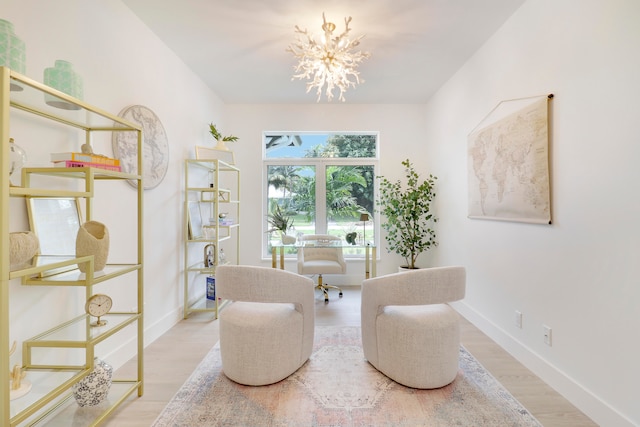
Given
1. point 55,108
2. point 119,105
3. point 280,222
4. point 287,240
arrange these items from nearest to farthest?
point 55,108, point 119,105, point 287,240, point 280,222

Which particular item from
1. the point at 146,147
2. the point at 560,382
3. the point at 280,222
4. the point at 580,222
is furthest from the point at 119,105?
the point at 560,382

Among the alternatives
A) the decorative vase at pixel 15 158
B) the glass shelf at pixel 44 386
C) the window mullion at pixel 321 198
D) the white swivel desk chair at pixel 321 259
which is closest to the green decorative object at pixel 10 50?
the decorative vase at pixel 15 158

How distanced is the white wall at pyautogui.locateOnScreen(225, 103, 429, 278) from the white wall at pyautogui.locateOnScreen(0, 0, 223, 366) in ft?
2.70

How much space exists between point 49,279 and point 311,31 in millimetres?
2582

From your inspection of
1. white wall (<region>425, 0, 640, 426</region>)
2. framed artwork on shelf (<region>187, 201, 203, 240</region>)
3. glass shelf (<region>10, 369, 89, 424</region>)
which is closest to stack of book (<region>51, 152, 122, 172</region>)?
glass shelf (<region>10, 369, 89, 424</region>)

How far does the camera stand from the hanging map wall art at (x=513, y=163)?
2.13m

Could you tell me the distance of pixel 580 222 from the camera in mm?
1830

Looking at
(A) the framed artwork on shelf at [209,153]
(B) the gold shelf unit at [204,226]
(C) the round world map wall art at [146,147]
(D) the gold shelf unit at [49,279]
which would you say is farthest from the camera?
(A) the framed artwork on shelf at [209,153]

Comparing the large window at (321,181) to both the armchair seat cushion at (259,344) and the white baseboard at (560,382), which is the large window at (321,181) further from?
the armchair seat cushion at (259,344)

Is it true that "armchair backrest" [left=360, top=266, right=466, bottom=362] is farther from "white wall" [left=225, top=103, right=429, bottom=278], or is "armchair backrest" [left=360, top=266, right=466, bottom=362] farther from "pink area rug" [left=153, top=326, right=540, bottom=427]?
"white wall" [left=225, top=103, right=429, bottom=278]

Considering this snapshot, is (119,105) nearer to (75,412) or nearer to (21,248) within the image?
(21,248)

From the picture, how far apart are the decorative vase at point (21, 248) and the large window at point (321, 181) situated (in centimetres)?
347

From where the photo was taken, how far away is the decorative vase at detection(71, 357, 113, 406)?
169 cm

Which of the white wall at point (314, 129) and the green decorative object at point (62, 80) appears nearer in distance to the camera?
the green decorative object at point (62, 80)
